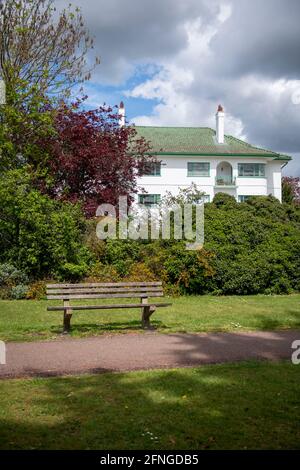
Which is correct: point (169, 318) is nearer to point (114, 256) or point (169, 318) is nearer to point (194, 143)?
point (114, 256)

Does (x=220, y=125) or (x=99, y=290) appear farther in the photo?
(x=220, y=125)

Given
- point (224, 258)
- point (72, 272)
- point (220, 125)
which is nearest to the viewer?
point (72, 272)

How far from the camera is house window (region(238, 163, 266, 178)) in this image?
45.2m

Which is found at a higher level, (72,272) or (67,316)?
(72,272)

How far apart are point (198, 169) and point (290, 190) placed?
11362 millimetres

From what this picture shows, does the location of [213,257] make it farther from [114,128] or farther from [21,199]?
[114,128]

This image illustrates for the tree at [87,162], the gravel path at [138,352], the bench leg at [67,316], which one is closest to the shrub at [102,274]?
the tree at [87,162]

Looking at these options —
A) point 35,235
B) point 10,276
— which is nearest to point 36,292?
point 10,276

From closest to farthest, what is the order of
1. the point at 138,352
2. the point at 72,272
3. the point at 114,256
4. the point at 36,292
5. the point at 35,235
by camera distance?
1. the point at 138,352
2. the point at 36,292
3. the point at 72,272
4. the point at 35,235
5. the point at 114,256

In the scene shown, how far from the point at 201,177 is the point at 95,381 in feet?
128

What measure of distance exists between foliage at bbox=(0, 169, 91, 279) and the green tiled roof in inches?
1098

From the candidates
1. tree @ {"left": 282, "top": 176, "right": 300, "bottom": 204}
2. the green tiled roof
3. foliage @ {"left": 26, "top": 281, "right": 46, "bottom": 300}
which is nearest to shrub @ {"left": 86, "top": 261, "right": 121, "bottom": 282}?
foliage @ {"left": 26, "top": 281, "right": 46, "bottom": 300}

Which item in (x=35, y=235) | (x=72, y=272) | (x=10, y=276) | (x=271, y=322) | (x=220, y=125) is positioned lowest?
(x=271, y=322)

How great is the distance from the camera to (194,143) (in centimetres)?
4591
